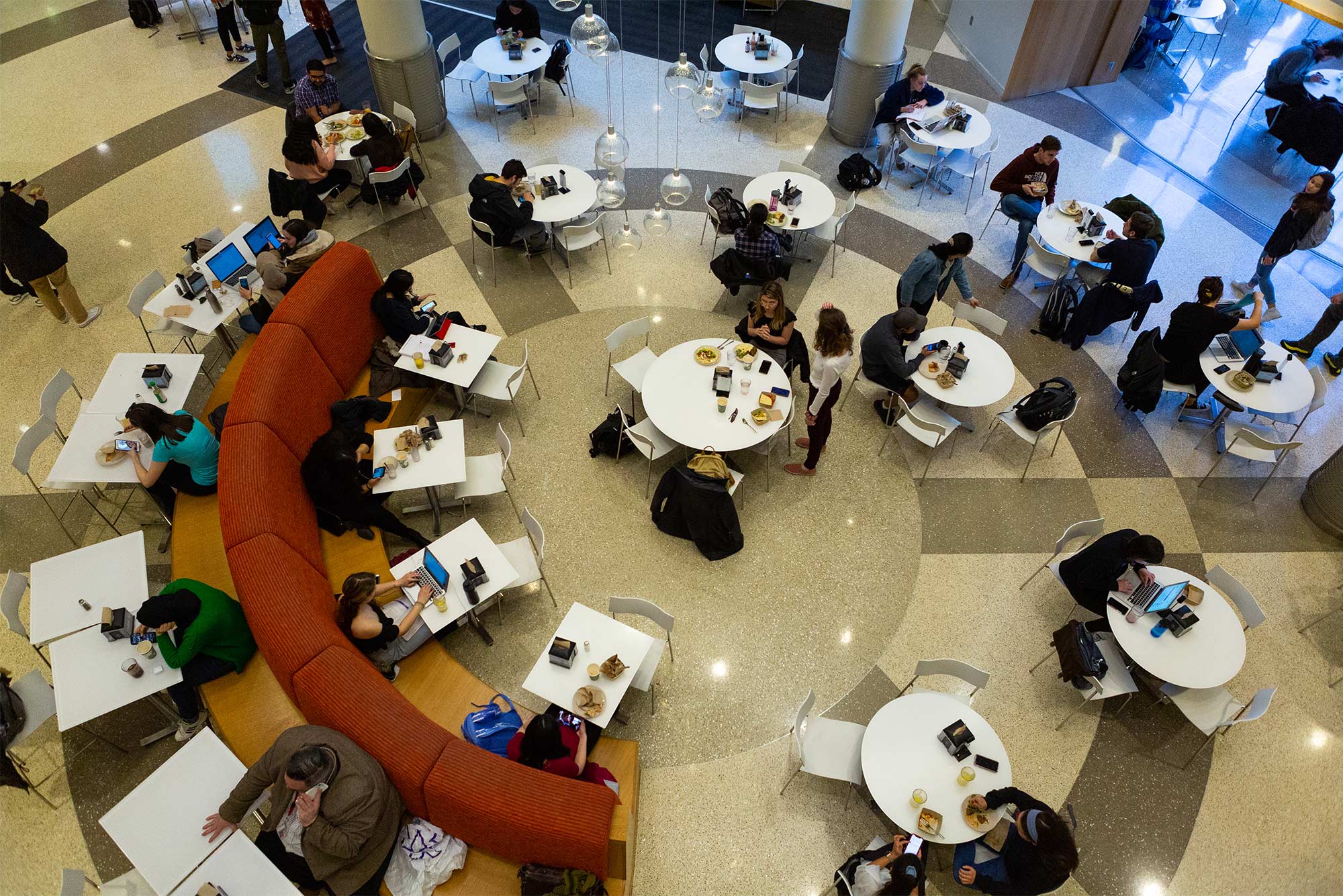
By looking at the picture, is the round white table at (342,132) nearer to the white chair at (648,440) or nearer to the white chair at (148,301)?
Result: the white chair at (148,301)

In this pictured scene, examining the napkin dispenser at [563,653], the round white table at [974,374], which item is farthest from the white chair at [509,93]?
the napkin dispenser at [563,653]

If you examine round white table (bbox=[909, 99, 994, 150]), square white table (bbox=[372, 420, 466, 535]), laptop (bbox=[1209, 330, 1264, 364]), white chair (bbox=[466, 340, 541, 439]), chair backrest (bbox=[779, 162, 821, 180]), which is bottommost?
white chair (bbox=[466, 340, 541, 439])

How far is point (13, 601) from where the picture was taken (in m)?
5.55

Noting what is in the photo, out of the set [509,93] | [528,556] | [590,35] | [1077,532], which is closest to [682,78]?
[590,35]

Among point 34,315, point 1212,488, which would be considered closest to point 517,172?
point 34,315

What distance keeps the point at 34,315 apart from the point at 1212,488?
1205cm

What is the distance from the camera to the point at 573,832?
4.68 meters

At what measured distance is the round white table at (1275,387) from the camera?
23.6 feet

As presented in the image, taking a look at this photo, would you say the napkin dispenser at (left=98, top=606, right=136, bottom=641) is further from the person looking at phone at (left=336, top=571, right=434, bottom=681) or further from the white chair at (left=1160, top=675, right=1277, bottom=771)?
the white chair at (left=1160, top=675, right=1277, bottom=771)

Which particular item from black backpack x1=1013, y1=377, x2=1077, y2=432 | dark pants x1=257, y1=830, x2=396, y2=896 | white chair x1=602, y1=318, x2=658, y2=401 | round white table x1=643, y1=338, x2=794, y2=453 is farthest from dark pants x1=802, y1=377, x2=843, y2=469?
dark pants x1=257, y1=830, x2=396, y2=896

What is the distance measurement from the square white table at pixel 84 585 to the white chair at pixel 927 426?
614cm

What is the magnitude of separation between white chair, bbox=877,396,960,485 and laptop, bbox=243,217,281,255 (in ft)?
21.1

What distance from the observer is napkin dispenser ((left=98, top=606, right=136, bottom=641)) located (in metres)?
5.32

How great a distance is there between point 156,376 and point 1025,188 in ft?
29.6
